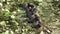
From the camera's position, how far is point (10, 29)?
3463mm

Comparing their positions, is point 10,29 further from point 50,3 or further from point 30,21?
point 50,3

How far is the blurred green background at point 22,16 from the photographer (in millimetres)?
3509

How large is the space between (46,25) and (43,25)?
11 centimetres

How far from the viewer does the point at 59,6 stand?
4176 mm

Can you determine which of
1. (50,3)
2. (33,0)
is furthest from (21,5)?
(50,3)

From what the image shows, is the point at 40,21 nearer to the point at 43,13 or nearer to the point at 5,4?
the point at 43,13

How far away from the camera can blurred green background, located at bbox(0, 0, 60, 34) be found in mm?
3509

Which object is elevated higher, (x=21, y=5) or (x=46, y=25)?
(x=21, y=5)

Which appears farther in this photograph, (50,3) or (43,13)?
(50,3)

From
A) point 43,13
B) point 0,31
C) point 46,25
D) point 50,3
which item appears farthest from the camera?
point 50,3

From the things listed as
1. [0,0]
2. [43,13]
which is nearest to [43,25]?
[43,13]

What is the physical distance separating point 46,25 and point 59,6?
0.70 m

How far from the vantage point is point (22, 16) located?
380cm

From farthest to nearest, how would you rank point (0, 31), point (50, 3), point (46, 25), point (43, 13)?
point (50, 3), point (43, 13), point (46, 25), point (0, 31)
